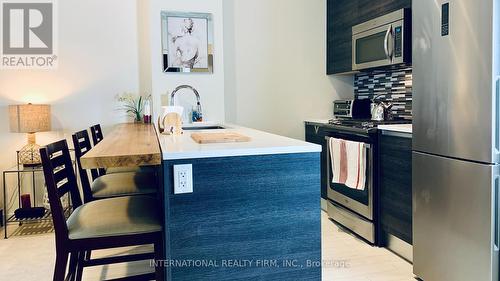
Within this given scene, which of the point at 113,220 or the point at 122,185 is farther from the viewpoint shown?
the point at 122,185

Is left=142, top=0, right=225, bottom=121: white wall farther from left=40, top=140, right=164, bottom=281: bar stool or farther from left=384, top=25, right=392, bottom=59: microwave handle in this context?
left=40, top=140, right=164, bottom=281: bar stool

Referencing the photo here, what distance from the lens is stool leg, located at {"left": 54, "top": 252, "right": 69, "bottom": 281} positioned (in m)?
1.66

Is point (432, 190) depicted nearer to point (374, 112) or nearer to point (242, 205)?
point (242, 205)

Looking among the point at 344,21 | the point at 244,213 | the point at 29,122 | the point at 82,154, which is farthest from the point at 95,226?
the point at 344,21

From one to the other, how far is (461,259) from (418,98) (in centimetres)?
93

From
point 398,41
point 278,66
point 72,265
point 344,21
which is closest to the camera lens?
point 72,265

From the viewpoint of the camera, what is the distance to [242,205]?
1.69 metres

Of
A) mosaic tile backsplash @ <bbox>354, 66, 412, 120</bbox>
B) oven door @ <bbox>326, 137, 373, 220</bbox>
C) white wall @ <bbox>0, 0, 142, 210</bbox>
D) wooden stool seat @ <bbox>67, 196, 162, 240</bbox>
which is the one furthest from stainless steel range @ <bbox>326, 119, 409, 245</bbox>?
white wall @ <bbox>0, 0, 142, 210</bbox>

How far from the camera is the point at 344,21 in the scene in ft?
13.3

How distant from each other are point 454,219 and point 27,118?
11.3 feet

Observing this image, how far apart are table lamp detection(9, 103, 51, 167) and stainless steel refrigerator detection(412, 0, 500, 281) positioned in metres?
3.11

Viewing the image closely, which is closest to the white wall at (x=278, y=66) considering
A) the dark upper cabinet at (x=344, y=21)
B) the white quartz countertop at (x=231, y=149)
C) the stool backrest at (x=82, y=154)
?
the dark upper cabinet at (x=344, y=21)

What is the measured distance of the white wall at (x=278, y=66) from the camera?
4262mm

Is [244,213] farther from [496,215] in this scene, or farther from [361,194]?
[361,194]
